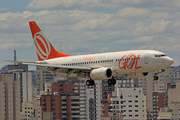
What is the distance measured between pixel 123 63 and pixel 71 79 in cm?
6683

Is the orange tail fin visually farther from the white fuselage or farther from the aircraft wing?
the white fuselage

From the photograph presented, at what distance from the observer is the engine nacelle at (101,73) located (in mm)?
86188

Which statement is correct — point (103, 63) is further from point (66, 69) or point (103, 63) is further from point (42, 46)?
point (42, 46)

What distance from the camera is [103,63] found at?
88.2 metres

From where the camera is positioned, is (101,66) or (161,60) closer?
(161,60)

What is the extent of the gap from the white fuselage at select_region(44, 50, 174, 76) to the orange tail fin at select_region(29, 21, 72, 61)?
38.6 ft

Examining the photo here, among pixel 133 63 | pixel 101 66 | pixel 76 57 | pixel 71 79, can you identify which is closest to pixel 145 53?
pixel 133 63

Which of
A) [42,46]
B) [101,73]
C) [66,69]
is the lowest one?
[101,73]

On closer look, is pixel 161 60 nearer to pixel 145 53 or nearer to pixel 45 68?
pixel 145 53

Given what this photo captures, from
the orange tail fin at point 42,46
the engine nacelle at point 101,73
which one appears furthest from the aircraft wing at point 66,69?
the orange tail fin at point 42,46

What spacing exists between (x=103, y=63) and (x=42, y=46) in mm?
19132

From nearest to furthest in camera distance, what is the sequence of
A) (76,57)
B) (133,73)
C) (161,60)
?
(161,60)
(133,73)
(76,57)

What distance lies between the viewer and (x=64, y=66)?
9169cm

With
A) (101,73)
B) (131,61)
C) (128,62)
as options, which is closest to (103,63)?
(101,73)
